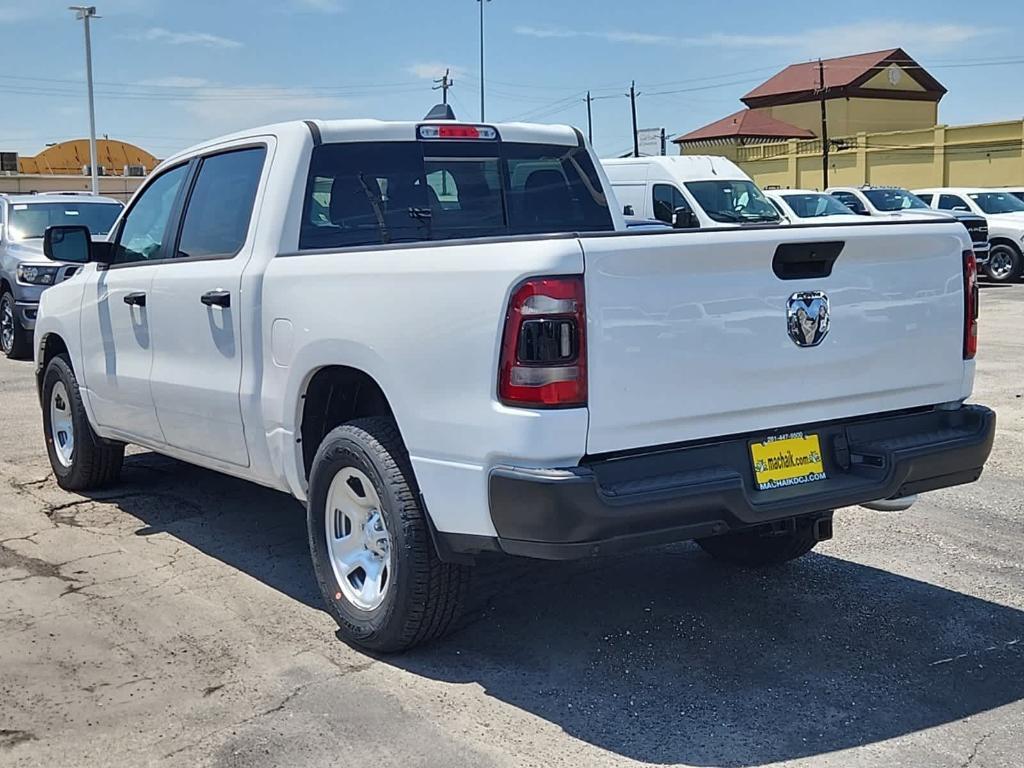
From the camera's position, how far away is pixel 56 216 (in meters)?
14.3

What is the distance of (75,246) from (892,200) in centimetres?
2073

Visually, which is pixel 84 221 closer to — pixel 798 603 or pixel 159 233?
pixel 159 233

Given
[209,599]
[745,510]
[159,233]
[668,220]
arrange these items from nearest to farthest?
[745,510] → [209,599] → [159,233] → [668,220]

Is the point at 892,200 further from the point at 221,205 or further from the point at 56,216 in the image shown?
the point at 221,205

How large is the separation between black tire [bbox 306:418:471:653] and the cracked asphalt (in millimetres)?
136

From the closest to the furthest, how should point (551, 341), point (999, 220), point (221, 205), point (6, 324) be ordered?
1. point (551, 341)
2. point (221, 205)
3. point (6, 324)
4. point (999, 220)

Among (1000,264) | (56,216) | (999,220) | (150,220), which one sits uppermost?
(56,216)

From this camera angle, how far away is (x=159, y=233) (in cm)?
609

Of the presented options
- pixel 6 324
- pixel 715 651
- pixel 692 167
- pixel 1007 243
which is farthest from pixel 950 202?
pixel 715 651

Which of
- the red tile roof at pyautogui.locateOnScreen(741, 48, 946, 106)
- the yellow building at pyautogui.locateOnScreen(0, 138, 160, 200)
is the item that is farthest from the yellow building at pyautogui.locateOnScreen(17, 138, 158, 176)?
the red tile roof at pyautogui.locateOnScreen(741, 48, 946, 106)

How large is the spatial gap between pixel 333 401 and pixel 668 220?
15.2 meters

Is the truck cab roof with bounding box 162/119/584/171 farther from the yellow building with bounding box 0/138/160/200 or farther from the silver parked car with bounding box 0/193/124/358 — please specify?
the yellow building with bounding box 0/138/160/200

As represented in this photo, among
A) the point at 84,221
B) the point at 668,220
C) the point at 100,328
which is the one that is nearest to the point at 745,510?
the point at 100,328

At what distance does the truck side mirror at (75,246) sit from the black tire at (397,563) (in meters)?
2.56
